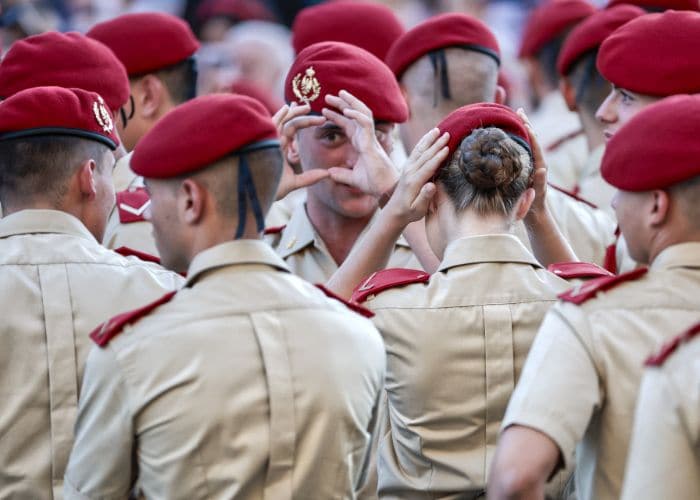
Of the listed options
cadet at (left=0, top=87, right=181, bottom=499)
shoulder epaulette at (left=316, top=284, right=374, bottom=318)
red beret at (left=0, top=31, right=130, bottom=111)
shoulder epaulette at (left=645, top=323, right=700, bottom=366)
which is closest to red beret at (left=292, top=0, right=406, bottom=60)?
red beret at (left=0, top=31, right=130, bottom=111)

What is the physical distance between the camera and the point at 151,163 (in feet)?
10.7

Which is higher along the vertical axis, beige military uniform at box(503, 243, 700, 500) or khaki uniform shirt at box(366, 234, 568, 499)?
beige military uniform at box(503, 243, 700, 500)

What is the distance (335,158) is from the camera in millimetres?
4668

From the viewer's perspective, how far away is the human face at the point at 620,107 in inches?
180

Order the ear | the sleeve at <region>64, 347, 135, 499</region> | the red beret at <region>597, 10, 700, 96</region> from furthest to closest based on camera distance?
the ear, the red beret at <region>597, 10, 700, 96</region>, the sleeve at <region>64, 347, 135, 499</region>

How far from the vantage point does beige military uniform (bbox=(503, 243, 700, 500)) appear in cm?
302

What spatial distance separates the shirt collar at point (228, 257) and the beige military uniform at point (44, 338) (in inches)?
21.8

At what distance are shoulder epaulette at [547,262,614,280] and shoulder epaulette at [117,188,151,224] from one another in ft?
5.22

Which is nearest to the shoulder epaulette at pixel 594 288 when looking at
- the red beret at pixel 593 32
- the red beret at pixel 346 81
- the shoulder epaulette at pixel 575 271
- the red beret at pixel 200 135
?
the shoulder epaulette at pixel 575 271

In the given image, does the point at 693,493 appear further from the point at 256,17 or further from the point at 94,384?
the point at 256,17

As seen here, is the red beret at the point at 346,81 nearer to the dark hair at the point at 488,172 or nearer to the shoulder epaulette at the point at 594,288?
the dark hair at the point at 488,172

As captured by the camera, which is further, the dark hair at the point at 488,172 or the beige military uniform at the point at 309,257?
the beige military uniform at the point at 309,257

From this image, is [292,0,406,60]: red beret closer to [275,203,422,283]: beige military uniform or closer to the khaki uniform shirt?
[275,203,422,283]: beige military uniform

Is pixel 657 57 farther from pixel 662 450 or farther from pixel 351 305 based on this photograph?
pixel 662 450
